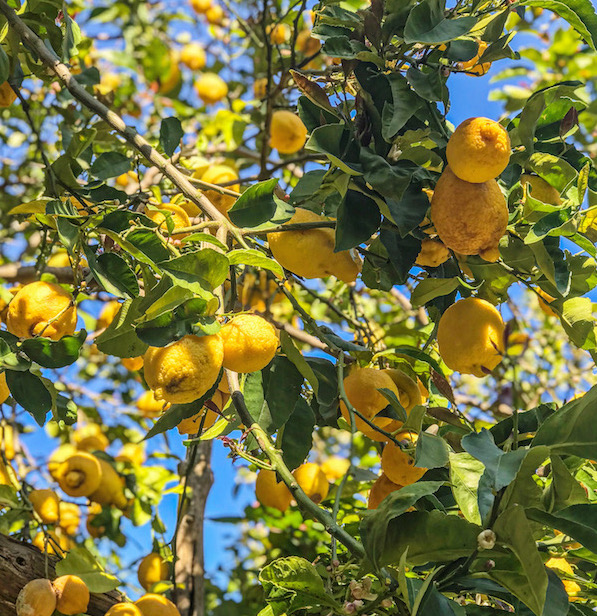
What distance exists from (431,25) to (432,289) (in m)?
0.41

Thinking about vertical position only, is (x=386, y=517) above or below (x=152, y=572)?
below

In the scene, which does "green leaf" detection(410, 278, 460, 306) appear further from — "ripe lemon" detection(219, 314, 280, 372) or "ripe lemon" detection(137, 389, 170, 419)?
"ripe lemon" detection(137, 389, 170, 419)

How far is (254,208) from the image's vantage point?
40.8 inches

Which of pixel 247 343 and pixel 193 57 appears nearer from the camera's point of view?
pixel 247 343

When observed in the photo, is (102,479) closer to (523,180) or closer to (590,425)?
(523,180)

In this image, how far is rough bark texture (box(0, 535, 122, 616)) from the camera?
1.35m

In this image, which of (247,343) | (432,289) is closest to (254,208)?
(247,343)

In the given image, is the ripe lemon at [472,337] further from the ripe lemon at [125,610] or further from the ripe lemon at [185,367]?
the ripe lemon at [125,610]

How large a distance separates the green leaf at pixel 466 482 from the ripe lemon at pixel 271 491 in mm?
760

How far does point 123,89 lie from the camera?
9.48 feet

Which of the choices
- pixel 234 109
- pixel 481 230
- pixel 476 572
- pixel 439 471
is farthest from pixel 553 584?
pixel 234 109

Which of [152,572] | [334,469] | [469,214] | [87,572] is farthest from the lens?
[334,469]

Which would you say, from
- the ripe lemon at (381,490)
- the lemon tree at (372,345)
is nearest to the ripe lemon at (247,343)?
the lemon tree at (372,345)

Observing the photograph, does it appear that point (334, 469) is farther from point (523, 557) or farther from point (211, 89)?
point (211, 89)
